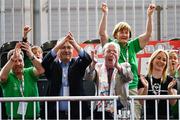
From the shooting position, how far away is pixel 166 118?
408cm

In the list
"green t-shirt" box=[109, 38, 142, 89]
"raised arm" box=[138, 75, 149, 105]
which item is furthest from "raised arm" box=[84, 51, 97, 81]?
"raised arm" box=[138, 75, 149, 105]

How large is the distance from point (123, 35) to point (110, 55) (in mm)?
380

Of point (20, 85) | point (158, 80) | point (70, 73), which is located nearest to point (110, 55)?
point (70, 73)

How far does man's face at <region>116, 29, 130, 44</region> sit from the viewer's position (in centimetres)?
448

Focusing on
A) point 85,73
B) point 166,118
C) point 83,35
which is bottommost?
point 166,118

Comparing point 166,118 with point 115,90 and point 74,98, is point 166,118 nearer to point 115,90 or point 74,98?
point 115,90

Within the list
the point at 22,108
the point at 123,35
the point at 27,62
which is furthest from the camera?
the point at 27,62

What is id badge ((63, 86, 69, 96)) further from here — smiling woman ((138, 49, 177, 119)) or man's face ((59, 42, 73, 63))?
smiling woman ((138, 49, 177, 119))

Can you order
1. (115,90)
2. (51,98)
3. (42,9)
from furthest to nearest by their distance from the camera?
1. (42,9)
2. (115,90)
3. (51,98)

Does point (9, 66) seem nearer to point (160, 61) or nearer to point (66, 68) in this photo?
point (66, 68)

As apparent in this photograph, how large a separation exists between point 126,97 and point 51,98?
1.75 feet

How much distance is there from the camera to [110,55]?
4.16 m

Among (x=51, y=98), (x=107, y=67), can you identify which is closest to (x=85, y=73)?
(x=107, y=67)

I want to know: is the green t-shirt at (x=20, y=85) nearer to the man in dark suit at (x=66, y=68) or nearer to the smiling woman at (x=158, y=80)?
the man in dark suit at (x=66, y=68)
